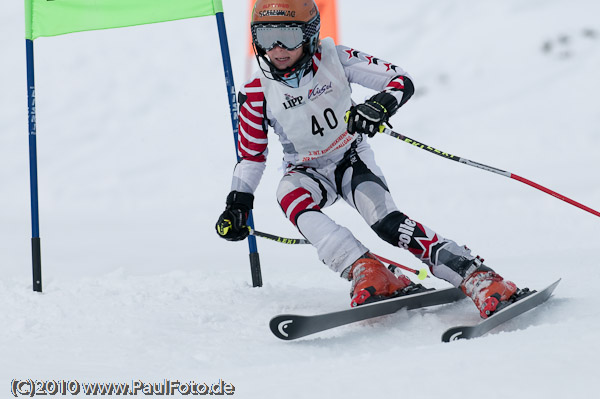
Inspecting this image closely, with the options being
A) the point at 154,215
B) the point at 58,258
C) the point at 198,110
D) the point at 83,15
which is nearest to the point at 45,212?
the point at 154,215

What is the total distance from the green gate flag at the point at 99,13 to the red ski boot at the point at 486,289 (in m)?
2.92

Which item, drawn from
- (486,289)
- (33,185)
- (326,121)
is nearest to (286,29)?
(326,121)

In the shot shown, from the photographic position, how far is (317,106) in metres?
4.11

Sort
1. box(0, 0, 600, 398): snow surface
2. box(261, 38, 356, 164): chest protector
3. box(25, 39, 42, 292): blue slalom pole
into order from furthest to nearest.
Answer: box(25, 39, 42, 292): blue slalom pole, box(261, 38, 356, 164): chest protector, box(0, 0, 600, 398): snow surface

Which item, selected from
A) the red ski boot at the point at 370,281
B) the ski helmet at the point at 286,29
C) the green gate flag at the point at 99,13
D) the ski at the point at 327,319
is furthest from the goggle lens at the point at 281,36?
the green gate flag at the point at 99,13

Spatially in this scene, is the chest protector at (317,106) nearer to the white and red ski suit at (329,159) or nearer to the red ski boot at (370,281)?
the white and red ski suit at (329,159)

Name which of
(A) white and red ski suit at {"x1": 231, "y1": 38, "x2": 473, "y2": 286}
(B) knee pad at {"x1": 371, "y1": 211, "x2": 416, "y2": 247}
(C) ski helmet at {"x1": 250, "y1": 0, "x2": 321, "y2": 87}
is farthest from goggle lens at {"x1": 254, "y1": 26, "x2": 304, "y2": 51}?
(B) knee pad at {"x1": 371, "y1": 211, "x2": 416, "y2": 247}

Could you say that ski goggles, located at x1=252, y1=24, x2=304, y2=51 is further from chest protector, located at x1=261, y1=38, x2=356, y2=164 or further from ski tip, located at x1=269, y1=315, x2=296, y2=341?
ski tip, located at x1=269, y1=315, x2=296, y2=341

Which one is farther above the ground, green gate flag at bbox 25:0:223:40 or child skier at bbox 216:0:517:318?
green gate flag at bbox 25:0:223:40

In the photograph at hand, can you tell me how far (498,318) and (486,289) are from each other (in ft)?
0.68

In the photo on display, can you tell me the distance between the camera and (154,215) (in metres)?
11.2

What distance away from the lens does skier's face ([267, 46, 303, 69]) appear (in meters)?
3.91

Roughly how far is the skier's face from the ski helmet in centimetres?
2

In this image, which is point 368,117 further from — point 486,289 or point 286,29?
point 486,289
